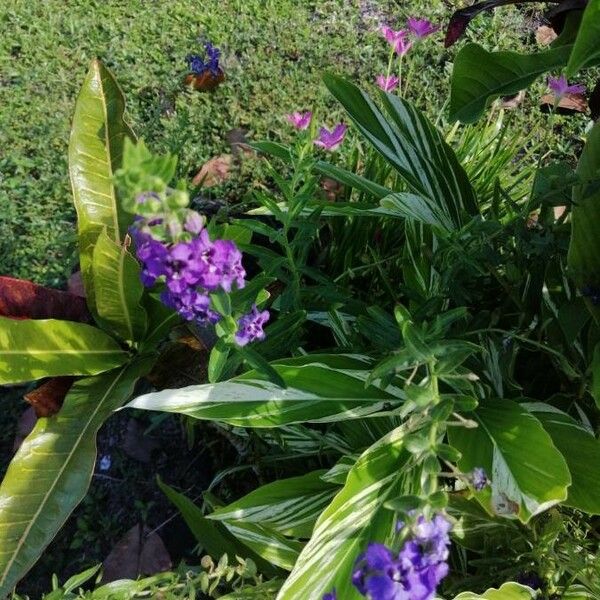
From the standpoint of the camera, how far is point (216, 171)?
2.39 metres

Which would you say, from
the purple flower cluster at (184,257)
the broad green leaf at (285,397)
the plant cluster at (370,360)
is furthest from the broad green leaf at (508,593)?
the purple flower cluster at (184,257)

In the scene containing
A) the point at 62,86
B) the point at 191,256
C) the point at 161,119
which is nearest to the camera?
the point at 191,256

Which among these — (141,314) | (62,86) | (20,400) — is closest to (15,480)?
(141,314)

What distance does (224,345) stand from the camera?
1151mm

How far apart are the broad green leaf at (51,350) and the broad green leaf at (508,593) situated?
0.99m

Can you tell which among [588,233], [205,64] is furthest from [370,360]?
[205,64]

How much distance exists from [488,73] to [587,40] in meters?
0.31

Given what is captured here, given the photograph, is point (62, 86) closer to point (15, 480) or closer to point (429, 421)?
point (15, 480)

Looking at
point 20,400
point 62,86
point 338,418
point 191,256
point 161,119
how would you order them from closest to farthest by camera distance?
point 191,256, point 338,418, point 20,400, point 161,119, point 62,86

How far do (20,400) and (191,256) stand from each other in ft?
5.00

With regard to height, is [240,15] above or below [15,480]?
above

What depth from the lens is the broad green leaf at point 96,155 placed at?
5.42 ft

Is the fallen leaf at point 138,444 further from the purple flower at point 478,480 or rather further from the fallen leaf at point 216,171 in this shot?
the purple flower at point 478,480

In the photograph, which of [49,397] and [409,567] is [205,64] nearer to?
[49,397]
